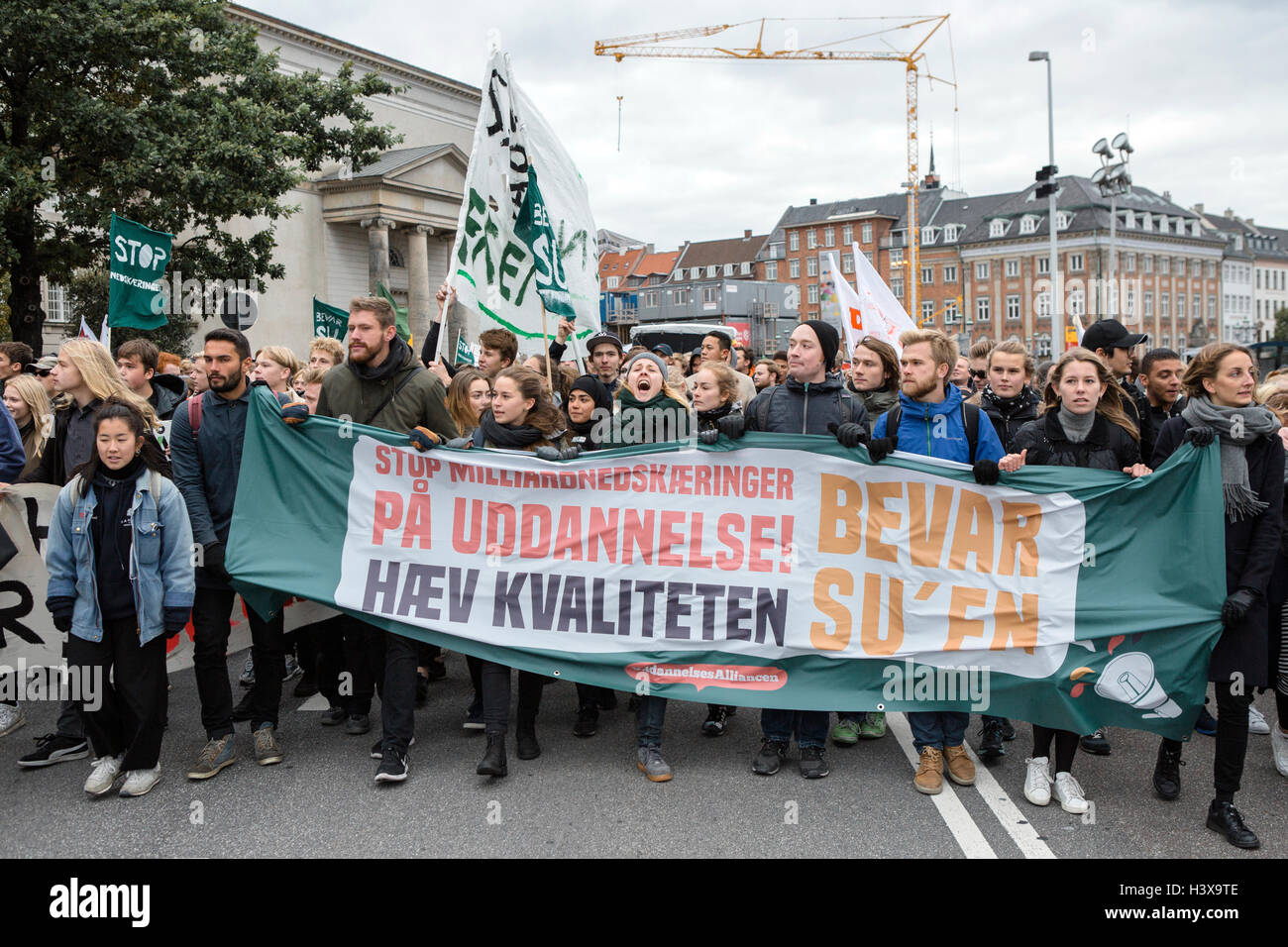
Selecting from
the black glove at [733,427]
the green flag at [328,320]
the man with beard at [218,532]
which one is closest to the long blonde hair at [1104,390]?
the black glove at [733,427]

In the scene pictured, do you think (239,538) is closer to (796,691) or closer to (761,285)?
(796,691)

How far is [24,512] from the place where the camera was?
532 cm

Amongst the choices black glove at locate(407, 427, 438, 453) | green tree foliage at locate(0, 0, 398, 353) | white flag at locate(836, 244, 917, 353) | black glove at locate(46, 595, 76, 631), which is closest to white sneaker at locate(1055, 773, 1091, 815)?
black glove at locate(407, 427, 438, 453)

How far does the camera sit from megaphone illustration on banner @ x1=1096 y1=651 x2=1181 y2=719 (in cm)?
444

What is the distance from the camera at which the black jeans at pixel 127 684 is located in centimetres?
458

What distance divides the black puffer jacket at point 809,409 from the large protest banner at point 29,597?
311cm

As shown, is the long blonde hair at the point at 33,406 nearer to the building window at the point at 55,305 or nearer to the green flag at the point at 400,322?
the green flag at the point at 400,322

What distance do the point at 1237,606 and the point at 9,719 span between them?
6.29 metres

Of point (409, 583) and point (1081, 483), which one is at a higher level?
point (1081, 483)

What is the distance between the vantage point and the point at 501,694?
4820 mm

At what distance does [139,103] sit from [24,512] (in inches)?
789

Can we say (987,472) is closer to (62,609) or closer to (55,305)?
(62,609)

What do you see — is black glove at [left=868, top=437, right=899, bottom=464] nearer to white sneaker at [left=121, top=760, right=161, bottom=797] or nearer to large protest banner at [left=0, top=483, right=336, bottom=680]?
large protest banner at [left=0, top=483, right=336, bottom=680]

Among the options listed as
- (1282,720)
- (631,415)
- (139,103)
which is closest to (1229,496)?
(1282,720)
